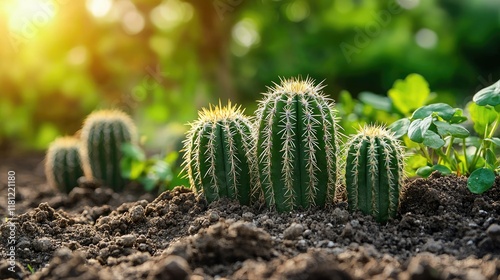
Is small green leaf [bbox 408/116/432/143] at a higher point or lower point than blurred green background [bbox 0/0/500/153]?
lower

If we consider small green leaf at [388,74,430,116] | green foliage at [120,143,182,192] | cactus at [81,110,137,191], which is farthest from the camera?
cactus at [81,110,137,191]

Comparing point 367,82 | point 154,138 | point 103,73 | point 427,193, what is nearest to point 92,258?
point 427,193

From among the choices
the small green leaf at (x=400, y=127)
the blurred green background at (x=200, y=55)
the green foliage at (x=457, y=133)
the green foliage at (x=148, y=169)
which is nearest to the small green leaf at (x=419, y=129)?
the green foliage at (x=457, y=133)

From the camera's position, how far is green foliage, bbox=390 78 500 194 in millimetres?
3000

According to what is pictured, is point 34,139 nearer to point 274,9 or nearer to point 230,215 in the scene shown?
point 274,9

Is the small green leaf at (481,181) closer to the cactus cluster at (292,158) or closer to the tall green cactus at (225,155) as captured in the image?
the cactus cluster at (292,158)

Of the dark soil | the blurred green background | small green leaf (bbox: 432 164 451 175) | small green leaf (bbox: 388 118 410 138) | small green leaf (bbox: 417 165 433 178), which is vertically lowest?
the dark soil

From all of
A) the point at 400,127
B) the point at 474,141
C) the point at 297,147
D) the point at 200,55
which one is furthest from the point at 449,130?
the point at 200,55

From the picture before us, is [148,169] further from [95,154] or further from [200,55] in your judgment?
[200,55]

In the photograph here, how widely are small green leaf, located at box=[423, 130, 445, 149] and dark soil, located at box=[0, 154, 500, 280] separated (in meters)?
0.22

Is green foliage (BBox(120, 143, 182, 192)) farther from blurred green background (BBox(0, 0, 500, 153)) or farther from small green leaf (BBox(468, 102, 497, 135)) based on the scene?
blurred green background (BBox(0, 0, 500, 153))

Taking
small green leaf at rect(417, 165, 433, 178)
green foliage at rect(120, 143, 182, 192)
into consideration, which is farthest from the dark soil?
green foliage at rect(120, 143, 182, 192)

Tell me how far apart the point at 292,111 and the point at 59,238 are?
3.96 ft

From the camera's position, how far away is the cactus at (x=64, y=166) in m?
5.11
